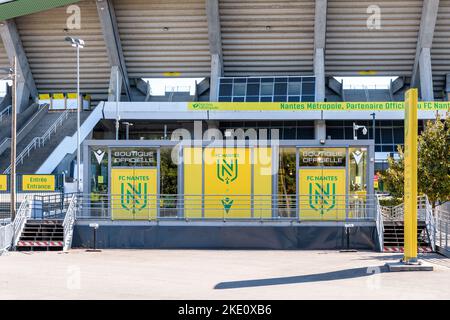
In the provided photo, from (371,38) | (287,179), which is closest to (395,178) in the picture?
(287,179)

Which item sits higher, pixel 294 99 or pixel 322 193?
pixel 294 99

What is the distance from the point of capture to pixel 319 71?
49031 millimetres

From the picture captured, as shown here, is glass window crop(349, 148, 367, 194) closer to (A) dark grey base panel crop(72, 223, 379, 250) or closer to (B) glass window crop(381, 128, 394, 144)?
(A) dark grey base panel crop(72, 223, 379, 250)

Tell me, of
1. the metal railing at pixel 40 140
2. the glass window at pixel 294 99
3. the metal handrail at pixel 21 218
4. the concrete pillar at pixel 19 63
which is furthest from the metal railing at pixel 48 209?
the glass window at pixel 294 99

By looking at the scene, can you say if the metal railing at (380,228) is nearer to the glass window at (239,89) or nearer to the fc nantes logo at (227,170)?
the fc nantes logo at (227,170)

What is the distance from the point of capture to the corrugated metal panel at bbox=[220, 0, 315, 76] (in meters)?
46.5

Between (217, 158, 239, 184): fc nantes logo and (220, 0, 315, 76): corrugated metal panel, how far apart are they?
2653 cm

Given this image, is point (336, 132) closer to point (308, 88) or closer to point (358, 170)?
point (308, 88)

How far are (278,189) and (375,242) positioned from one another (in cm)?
360

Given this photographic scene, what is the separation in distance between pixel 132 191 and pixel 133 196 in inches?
7.7
